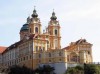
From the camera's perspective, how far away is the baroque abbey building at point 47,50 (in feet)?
281

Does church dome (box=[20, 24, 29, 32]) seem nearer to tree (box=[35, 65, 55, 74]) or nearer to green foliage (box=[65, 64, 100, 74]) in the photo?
tree (box=[35, 65, 55, 74])

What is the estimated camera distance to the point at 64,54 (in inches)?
3344

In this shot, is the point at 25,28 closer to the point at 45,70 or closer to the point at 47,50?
the point at 47,50

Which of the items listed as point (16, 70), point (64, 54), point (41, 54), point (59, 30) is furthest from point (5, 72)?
point (59, 30)

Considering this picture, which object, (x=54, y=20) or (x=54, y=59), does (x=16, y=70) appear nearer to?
(x=54, y=59)

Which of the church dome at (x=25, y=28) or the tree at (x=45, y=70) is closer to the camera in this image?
the tree at (x=45, y=70)

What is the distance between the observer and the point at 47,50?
8825 cm

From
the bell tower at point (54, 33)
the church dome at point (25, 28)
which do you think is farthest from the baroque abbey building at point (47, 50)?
the church dome at point (25, 28)

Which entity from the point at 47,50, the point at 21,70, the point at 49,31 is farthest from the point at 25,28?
the point at 21,70

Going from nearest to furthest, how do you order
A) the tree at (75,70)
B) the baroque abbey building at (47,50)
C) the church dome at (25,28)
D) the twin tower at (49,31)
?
the tree at (75,70)
the baroque abbey building at (47,50)
the twin tower at (49,31)
the church dome at (25,28)

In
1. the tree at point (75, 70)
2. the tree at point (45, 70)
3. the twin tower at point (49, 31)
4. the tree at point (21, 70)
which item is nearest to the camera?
the tree at point (75, 70)

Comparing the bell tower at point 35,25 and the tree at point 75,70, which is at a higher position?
the bell tower at point 35,25

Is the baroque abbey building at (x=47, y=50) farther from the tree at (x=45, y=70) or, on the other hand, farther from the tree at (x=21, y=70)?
the tree at (x=21, y=70)

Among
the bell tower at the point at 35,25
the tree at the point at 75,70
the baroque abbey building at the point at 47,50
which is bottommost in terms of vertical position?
the tree at the point at 75,70
